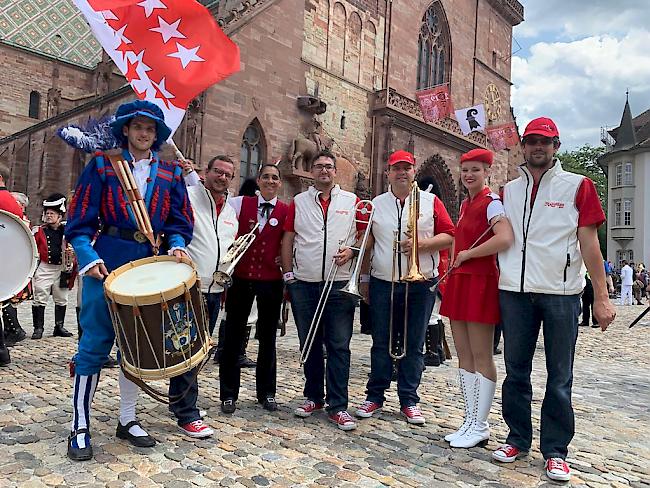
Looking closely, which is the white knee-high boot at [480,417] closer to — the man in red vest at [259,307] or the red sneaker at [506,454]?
the red sneaker at [506,454]

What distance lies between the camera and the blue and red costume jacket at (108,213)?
3.52 m

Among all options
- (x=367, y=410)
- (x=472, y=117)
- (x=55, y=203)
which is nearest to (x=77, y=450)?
(x=367, y=410)

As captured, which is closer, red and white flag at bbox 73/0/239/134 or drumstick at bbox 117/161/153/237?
drumstick at bbox 117/161/153/237

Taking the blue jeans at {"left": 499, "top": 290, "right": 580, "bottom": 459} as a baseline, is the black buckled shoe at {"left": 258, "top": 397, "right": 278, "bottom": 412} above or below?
below

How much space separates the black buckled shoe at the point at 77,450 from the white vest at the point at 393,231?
7.97 feet

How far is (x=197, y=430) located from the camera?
394 centimetres

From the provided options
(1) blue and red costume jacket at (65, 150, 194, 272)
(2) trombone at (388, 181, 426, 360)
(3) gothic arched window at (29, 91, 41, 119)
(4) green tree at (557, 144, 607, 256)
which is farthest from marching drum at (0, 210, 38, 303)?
(4) green tree at (557, 144, 607, 256)

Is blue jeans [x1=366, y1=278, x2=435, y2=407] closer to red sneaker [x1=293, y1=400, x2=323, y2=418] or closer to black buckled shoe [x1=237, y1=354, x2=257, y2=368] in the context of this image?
red sneaker [x1=293, y1=400, x2=323, y2=418]

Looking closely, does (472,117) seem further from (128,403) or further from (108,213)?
(128,403)

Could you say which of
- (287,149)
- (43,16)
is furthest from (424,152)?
(43,16)

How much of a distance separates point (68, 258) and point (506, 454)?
6584 millimetres

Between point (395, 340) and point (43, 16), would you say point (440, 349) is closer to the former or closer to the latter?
point (395, 340)

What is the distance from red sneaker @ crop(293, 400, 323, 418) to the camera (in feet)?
14.9

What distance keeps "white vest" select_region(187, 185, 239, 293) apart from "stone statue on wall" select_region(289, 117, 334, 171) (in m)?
12.8
